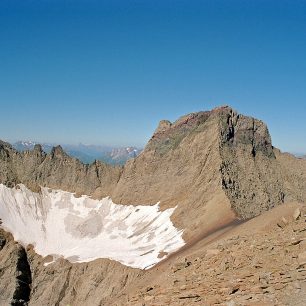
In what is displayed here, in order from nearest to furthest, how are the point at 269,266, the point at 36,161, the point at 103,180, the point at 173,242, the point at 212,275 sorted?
the point at 269,266
the point at 212,275
the point at 173,242
the point at 103,180
the point at 36,161

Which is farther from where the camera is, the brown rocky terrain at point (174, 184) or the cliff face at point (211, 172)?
the cliff face at point (211, 172)

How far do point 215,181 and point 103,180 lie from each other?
46.8m

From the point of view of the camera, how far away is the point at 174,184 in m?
104

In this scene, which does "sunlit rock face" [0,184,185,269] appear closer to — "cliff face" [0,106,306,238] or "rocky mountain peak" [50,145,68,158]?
"cliff face" [0,106,306,238]

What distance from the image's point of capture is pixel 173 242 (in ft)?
259

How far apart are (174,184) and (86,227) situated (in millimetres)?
25516

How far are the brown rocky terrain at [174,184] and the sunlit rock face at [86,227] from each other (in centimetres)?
278

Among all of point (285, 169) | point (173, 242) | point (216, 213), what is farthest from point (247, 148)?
point (173, 242)

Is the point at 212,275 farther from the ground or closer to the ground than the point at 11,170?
closer to the ground

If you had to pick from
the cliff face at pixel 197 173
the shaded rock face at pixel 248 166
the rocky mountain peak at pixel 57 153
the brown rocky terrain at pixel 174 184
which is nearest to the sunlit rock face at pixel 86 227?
the brown rocky terrain at pixel 174 184

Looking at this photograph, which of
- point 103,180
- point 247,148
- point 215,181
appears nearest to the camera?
point 215,181

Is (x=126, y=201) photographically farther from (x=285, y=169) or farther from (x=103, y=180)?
(x=285, y=169)

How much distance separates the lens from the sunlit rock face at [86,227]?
8344 cm

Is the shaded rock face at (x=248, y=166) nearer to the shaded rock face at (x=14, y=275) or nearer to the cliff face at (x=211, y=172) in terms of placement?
the cliff face at (x=211, y=172)
